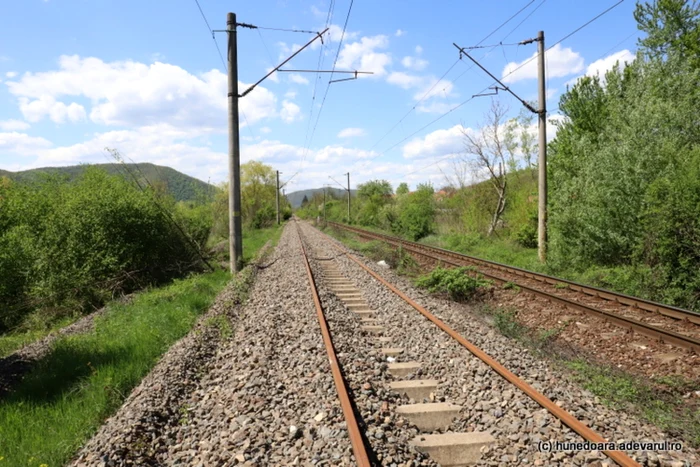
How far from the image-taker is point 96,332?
9.18 m

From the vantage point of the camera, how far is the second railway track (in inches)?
156

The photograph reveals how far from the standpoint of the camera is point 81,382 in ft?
20.6

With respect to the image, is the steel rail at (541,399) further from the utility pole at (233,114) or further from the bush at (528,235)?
the bush at (528,235)

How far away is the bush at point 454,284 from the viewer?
37.7ft

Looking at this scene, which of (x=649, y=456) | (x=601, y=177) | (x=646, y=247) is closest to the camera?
(x=649, y=456)

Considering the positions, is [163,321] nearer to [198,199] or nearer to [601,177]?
[601,177]

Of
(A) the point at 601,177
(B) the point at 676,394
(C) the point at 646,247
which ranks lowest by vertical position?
(B) the point at 676,394

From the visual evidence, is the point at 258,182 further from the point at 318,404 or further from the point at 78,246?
the point at 318,404

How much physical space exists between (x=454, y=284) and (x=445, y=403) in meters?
6.78

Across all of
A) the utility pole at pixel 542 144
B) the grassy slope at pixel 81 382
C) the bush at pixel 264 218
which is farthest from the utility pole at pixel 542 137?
the bush at pixel 264 218

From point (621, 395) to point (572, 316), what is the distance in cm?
413

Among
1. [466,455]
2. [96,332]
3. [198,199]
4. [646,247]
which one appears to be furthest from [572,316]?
[198,199]

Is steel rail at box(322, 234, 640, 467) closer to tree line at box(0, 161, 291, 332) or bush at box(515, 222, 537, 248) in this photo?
tree line at box(0, 161, 291, 332)

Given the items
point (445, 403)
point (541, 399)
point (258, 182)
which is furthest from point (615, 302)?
point (258, 182)
